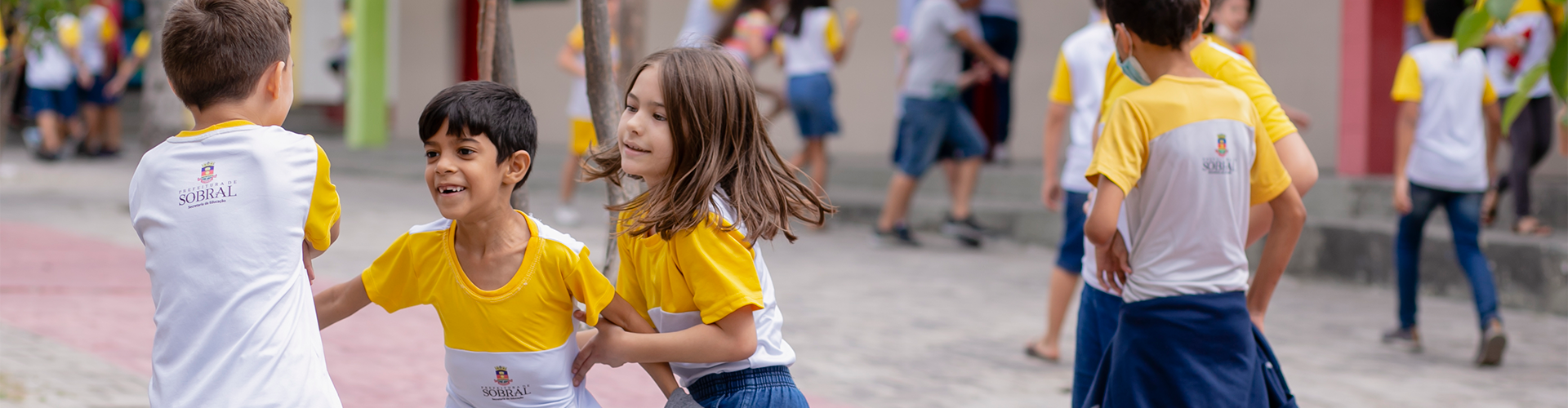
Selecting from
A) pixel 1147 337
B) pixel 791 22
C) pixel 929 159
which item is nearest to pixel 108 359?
pixel 1147 337

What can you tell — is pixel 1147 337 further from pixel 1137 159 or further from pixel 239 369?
pixel 239 369

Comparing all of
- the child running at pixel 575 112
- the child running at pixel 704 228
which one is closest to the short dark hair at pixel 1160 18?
the child running at pixel 704 228

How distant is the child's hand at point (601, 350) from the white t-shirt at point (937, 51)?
6.01 m

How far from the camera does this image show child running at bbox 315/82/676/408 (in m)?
1.96

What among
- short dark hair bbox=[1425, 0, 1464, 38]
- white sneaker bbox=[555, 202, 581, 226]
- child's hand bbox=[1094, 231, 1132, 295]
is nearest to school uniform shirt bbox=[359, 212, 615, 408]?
child's hand bbox=[1094, 231, 1132, 295]

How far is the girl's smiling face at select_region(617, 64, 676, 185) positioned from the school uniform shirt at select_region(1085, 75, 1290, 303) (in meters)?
0.92

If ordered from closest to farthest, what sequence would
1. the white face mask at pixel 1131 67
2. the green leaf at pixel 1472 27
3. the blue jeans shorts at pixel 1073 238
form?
the green leaf at pixel 1472 27
the white face mask at pixel 1131 67
the blue jeans shorts at pixel 1073 238

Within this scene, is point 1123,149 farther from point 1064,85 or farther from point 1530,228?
point 1530,228

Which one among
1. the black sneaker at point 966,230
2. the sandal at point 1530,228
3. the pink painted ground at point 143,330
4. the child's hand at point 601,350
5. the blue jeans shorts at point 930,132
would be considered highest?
the child's hand at point 601,350

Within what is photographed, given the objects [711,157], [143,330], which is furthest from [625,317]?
[143,330]

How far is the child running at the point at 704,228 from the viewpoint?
6.49 feet

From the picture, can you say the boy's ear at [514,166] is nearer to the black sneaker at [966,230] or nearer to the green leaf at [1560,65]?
the green leaf at [1560,65]

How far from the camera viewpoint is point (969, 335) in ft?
17.8

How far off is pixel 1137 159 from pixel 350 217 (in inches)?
316
